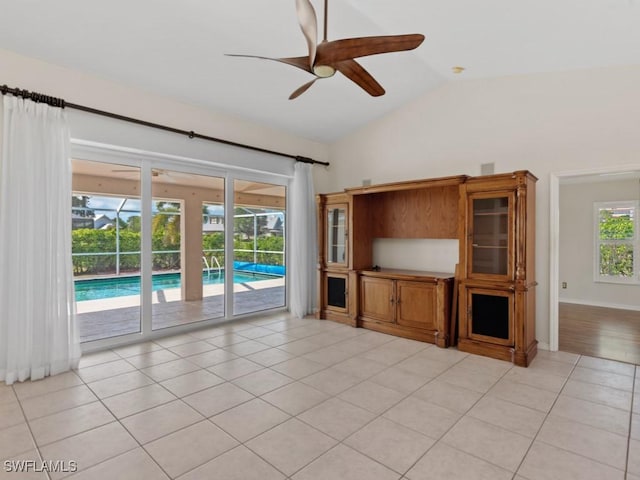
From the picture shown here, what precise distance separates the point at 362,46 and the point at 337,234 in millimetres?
3478

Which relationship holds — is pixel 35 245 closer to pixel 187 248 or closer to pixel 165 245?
pixel 165 245

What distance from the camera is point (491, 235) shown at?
12.7ft

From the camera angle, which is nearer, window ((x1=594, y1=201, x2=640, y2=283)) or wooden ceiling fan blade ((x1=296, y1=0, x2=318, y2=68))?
wooden ceiling fan blade ((x1=296, y1=0, x2=318, y2=68))

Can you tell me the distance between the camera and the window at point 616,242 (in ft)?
20.3

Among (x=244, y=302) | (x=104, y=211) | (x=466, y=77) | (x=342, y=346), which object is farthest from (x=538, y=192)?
(x=104, y=211)

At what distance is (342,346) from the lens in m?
4.15

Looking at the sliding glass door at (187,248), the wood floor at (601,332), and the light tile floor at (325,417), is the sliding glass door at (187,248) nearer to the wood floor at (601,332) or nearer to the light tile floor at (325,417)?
the light tile floor at (325,417)

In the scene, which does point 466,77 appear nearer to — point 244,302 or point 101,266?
point 244,302

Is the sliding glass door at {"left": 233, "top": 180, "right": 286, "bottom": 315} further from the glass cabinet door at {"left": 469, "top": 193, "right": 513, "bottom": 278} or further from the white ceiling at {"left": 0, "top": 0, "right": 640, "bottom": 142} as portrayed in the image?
the glass cabinet door at {"left": 469, "top": 193, "right": 513, "bottom": 278}

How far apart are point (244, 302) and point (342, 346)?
239 cm

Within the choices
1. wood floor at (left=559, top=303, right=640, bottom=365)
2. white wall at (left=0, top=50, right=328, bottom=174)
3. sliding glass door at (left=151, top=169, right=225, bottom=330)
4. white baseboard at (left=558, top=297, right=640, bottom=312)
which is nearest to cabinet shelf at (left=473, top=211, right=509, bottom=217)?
wood floor at (left=559, top=303, right=640, bottom=365)

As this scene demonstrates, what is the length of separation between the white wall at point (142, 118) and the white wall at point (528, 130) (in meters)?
1.98

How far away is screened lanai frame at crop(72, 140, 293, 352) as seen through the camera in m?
3.85

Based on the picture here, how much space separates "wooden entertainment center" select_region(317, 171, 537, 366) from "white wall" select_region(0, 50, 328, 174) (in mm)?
1312
